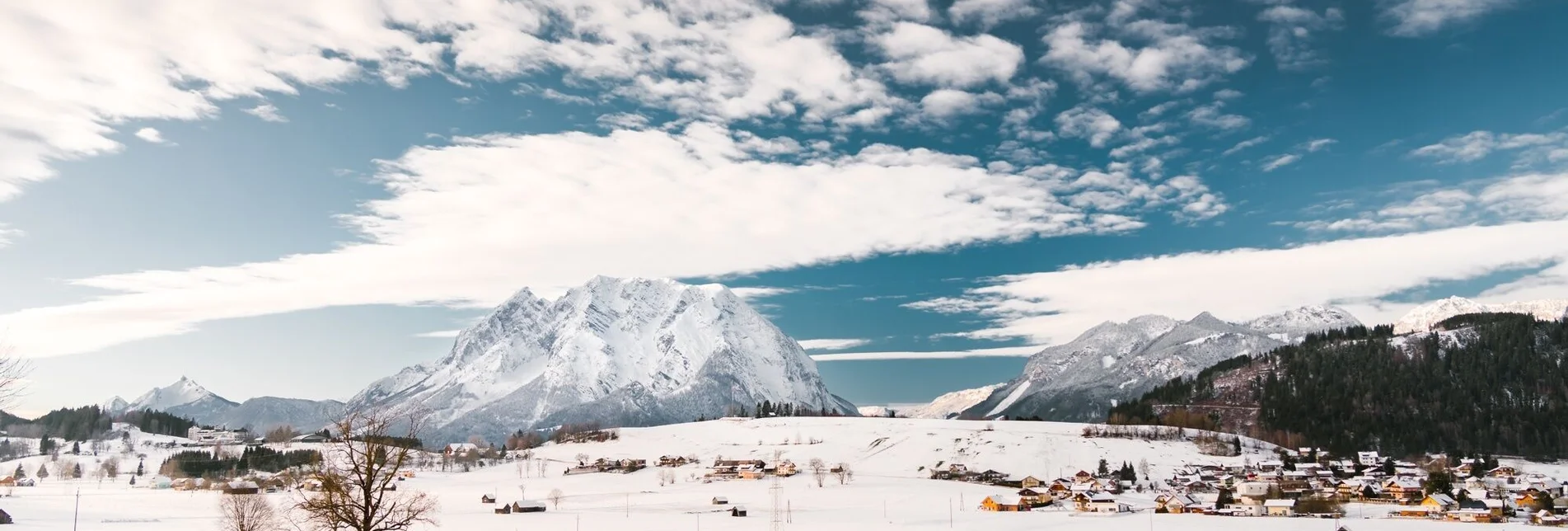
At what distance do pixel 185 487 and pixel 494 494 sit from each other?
180 feet

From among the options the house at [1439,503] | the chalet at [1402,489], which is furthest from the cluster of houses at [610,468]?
the house at [1439,503]

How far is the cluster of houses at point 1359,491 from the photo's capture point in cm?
9444

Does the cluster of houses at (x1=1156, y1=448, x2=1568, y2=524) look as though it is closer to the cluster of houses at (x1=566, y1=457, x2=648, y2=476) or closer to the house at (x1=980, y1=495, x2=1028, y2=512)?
the house at (x1=980, y1=495, x2=1028, y2=512)

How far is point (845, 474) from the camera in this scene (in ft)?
521

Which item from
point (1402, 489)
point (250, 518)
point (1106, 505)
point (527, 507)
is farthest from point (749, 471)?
point (250, 518)

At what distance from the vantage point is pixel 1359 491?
118 m

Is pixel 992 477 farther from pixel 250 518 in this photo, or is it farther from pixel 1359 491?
pixel 250 518

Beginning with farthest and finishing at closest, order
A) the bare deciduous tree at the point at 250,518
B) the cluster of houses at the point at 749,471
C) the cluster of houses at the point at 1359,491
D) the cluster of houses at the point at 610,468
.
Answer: the cluster of houses at the point at 610,468, the cluster of houses at the point at 749,471, the cluster of houses at the point at 1359,491, the bare deciduous tree at the point at 250,518

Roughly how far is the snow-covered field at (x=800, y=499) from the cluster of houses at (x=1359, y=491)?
537cm

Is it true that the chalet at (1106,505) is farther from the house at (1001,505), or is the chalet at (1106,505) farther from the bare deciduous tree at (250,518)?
the bare deciduous tree at (250,518)

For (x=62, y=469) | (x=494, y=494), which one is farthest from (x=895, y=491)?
(x=62, y=469)

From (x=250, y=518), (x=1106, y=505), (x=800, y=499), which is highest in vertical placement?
(x=250, y=518)

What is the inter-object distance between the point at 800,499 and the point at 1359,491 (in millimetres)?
67371

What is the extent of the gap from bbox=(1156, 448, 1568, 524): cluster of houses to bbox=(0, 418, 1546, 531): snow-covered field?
5375 millimetres
